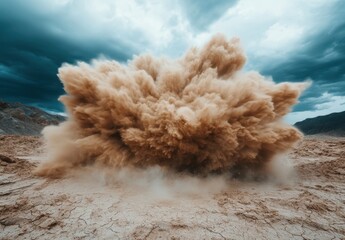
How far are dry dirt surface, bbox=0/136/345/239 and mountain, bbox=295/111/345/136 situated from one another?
34477mm

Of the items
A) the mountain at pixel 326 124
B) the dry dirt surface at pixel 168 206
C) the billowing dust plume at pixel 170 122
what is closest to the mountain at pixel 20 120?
the billowing dust plume at pixel 170 122

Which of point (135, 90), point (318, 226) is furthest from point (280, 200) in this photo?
point (135, 90)

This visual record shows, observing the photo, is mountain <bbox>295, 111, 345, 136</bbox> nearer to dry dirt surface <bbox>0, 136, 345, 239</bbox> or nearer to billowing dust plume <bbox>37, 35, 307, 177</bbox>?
billowing dust plume <bbox>37, 35, 307, 177</bbox>

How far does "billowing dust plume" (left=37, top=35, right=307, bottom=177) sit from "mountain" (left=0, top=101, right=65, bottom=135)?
10447 millimetres

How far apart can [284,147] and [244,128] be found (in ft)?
2.48

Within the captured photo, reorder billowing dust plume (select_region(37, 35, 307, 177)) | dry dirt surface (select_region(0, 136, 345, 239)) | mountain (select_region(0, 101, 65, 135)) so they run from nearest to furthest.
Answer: dry dirt surface (select_region(0, 136, 345, 239))
billowing dust plume (select_region(37, 35, 307, 177))
mountain (select_region(0, 101, 65, 135))

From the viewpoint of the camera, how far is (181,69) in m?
4.34

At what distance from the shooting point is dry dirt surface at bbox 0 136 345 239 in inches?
92.4

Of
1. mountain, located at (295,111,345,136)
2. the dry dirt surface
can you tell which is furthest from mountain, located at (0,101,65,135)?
mountain, located at (295,111,345,136)

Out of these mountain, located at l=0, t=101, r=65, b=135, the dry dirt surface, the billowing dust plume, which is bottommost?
the dry dirt surface

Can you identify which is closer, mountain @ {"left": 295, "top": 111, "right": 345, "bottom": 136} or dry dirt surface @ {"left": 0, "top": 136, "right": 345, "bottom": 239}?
dry dirt surface @ {"left": 0, "top": 136, "right": 345, "bottom": 239}

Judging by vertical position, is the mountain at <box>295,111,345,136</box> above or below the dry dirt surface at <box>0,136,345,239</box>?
above

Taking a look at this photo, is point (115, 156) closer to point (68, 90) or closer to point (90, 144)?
point (90, 144)

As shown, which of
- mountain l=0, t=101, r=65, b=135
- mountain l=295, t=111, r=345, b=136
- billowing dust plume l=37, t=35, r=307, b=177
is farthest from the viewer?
mountain l=295, t=111, r=345, b=136
